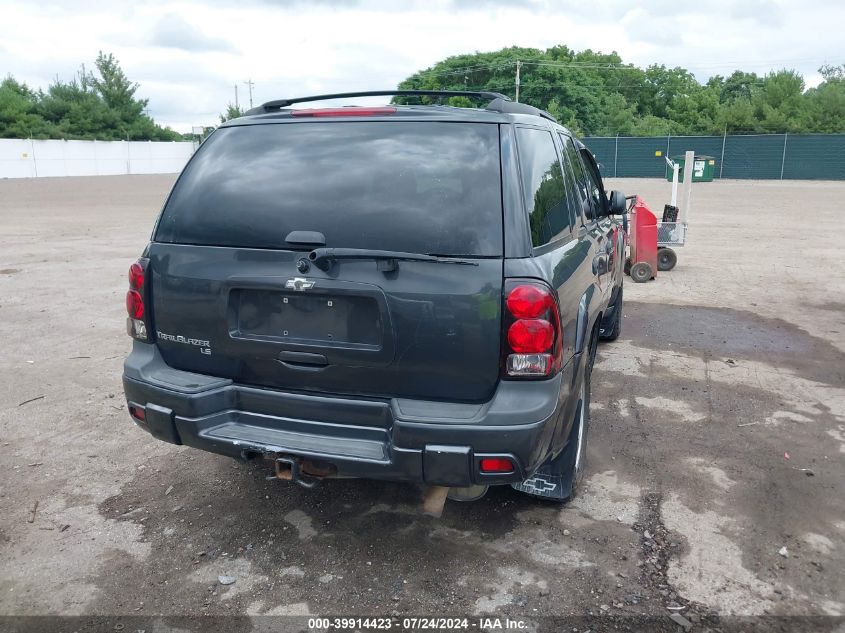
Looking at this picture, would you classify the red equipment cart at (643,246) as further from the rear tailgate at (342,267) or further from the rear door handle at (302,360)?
the rear door handle at (302,360)

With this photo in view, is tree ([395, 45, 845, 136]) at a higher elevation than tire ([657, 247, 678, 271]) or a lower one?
higher

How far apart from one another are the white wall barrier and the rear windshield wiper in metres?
47.4

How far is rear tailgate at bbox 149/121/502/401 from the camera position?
2771 millimetres

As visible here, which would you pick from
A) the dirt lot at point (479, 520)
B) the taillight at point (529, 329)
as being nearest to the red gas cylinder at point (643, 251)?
the dirt lot at point (479, 520)

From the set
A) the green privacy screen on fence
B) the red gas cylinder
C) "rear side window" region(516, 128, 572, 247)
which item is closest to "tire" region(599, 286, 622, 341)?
"rear side window" region(516, 128, 572, 247)

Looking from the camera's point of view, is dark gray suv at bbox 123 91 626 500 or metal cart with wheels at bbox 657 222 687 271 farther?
metal cart with wheels at bbox 657 222 687 271

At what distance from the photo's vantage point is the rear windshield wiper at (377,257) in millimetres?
2766

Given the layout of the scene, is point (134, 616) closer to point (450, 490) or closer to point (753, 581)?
point (450, 490)

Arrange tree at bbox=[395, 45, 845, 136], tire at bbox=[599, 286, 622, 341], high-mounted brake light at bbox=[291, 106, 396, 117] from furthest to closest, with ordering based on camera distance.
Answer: tree at bbox=[395, 45, 845, 136] → tire at bbox=[599, 286, 622, 341] → high-mounted brake light at bbox=[291, 106, 396, 117]

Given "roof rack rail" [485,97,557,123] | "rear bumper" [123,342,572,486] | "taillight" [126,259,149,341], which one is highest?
"roof rack rail" [485,97,557,123]

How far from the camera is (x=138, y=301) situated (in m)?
3.31

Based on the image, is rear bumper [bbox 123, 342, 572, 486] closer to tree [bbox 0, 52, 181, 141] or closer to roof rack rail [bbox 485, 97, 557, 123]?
roof rack rail [bbox 485, 97, 557, 123]

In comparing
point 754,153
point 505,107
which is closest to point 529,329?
point 505,107

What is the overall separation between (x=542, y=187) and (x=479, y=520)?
1690 millimetres
